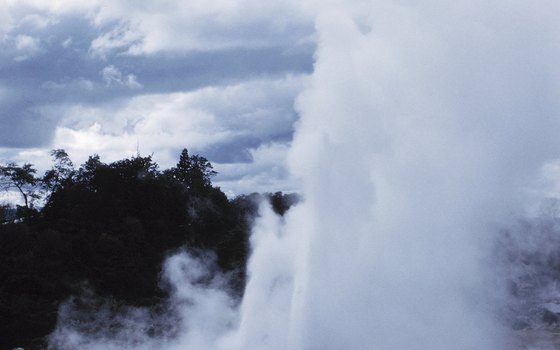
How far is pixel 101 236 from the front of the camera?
97.9ft

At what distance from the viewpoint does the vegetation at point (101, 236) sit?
25188 millimetres

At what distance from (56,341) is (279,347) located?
9883 millimetres

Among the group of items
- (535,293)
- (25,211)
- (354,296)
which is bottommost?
(535,293)

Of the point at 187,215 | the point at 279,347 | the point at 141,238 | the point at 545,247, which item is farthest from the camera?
the point at 187,215

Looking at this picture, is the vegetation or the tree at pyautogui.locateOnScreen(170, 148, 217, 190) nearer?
the vegetation

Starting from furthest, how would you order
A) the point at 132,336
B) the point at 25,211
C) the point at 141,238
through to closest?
the point at 25,211, the point at 141,238, the point at 132,336

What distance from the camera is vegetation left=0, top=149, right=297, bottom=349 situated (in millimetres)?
25188

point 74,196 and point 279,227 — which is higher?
point 74,196

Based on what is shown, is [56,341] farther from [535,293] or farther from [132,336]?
[535,293]

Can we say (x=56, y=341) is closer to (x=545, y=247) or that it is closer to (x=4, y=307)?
(x=4, y=307)

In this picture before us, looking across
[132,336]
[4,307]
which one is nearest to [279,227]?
[132,336]

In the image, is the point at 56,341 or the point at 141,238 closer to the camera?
the point at 56,341

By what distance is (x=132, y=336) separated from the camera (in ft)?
67.9

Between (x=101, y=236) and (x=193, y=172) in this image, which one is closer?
(x=101, y=236)
